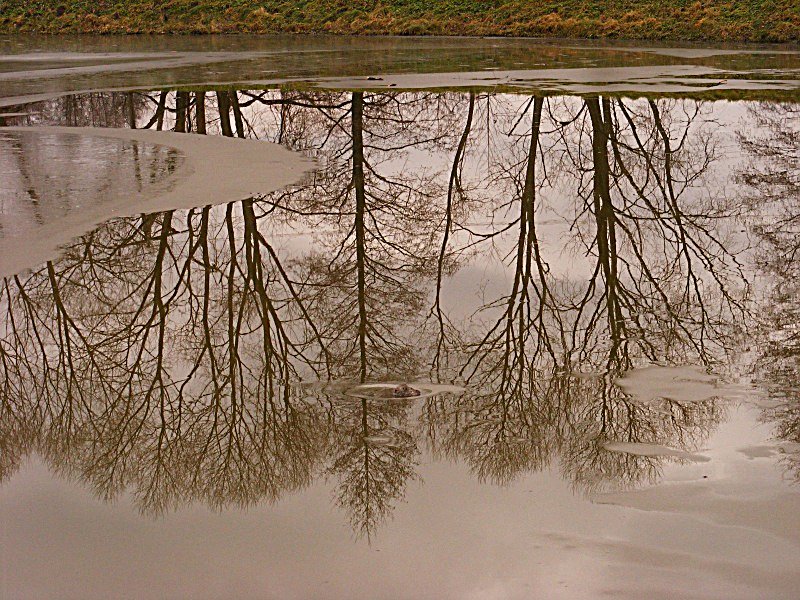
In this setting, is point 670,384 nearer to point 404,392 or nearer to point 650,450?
point 650,450

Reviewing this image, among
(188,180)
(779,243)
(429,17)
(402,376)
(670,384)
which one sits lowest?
(429,17)

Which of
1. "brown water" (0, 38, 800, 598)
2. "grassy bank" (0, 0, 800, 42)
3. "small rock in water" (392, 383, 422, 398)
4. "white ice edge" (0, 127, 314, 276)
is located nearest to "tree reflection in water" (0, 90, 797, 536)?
"brown water" (0, 38, 800, 598)

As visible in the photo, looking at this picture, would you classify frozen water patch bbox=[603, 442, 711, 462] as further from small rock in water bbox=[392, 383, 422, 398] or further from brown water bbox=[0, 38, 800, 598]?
small rock in water bbox=[392, 383, 422, 398]

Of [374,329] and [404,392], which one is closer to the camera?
[404,392]

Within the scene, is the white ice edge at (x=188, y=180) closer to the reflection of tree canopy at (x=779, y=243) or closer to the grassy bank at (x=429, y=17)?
the reflection of tree canopy at (x=779, y=243)

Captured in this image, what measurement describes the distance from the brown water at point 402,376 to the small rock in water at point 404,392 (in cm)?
4

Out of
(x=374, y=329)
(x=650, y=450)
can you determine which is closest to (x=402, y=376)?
(x=374, y=329)

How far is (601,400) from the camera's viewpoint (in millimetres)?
Answer: 6410

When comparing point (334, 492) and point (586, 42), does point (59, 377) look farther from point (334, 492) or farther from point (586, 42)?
point (586, 42)

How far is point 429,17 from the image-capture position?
134 feet

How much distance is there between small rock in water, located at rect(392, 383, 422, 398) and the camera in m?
6.61

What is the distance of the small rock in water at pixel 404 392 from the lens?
21.7 ft

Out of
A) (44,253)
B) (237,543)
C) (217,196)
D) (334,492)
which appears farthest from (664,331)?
(217,196)

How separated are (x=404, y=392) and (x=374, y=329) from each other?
130 centimetres
